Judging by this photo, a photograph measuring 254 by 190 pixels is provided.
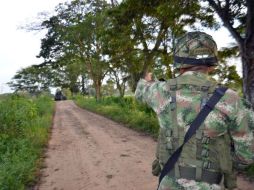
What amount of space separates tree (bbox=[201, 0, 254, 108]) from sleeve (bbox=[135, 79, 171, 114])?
214 inches

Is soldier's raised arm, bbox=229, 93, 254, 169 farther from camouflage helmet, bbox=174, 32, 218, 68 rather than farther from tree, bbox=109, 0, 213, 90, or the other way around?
tree, bbox=109, 0, 213, 90

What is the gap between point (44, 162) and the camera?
27.0 feet

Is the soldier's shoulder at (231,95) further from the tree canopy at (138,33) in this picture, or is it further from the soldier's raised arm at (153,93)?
the tree canopy at (138,33)

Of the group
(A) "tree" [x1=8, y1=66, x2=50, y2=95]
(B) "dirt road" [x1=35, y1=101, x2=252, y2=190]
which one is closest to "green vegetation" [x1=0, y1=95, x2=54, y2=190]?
(B) "dirt road" [x1=35, y1=101, x2=252, y2=190]

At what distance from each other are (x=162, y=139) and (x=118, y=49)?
13984 millimetres

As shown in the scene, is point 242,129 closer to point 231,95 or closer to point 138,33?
point 231,95

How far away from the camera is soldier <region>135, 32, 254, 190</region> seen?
2.28m

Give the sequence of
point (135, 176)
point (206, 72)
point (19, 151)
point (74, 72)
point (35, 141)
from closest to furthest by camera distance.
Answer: point (206, 72), point (135, 176), point (19, 151), point (35, 141), point (74, 72)

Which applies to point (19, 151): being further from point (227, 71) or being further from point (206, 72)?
point (227, 71)

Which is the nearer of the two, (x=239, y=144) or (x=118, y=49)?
(x=239, y=144)

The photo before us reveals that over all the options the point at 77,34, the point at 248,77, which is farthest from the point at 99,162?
the point at 77,34

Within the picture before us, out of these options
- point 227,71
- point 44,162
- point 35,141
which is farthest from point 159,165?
point 227,71

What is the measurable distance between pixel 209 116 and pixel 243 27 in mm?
7884

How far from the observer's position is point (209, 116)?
7.47 ft
